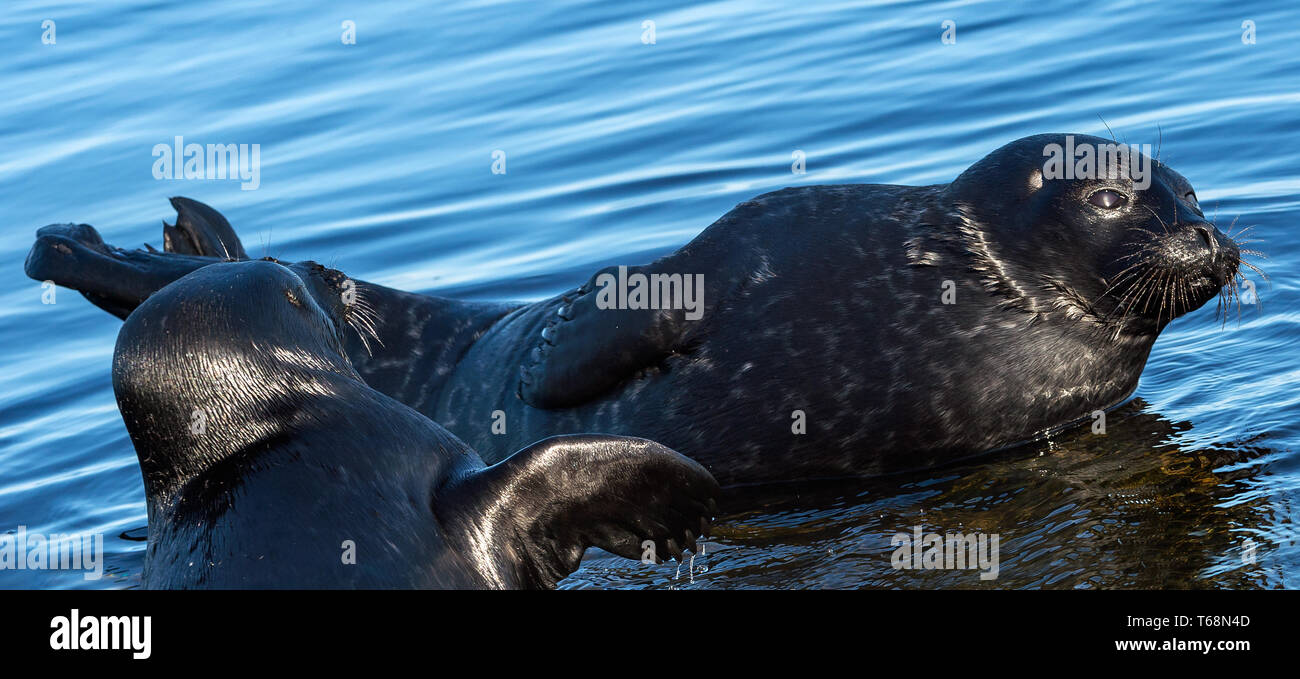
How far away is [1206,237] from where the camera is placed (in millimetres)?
6785

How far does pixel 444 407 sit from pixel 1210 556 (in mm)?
3736

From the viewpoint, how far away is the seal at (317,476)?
452cm

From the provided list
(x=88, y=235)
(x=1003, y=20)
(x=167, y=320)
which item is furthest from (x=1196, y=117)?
(x=167, y=320)

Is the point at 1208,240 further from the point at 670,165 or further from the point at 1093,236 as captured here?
the point at 670,165

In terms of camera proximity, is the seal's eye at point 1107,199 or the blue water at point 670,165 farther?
the seal's eye at point 1107,199

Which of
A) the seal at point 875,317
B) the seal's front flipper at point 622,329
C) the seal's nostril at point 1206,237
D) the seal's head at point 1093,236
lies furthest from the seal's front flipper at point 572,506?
the seal's nostril at point 1206,237

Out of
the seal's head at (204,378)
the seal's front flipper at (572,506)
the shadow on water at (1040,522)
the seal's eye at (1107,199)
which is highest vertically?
the seal's eye at (1107,199)

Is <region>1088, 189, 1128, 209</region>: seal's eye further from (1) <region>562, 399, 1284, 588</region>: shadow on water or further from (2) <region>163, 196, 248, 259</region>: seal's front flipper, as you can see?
(2) <region>163, 196, 248, 259</region>: seal's front flipper

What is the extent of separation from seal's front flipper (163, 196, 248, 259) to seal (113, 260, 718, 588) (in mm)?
2892

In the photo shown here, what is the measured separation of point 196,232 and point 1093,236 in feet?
14.6

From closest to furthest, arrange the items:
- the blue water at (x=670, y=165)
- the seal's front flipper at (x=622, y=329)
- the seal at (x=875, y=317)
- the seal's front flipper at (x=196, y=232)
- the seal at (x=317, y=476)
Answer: the seal at (x=317, y=476) → the blue water at (x=670, y=165) → the seal at (x=875, y=317) → the seal's front flipper at (x=622, y=329) → the seal's front flipper at (x=196, y=232)

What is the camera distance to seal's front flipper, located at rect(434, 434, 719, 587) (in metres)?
4.93

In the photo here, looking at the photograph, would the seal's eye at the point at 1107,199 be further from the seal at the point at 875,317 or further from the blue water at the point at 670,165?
the blue water at the point at 670,165

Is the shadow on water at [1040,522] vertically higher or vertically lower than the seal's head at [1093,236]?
lower
